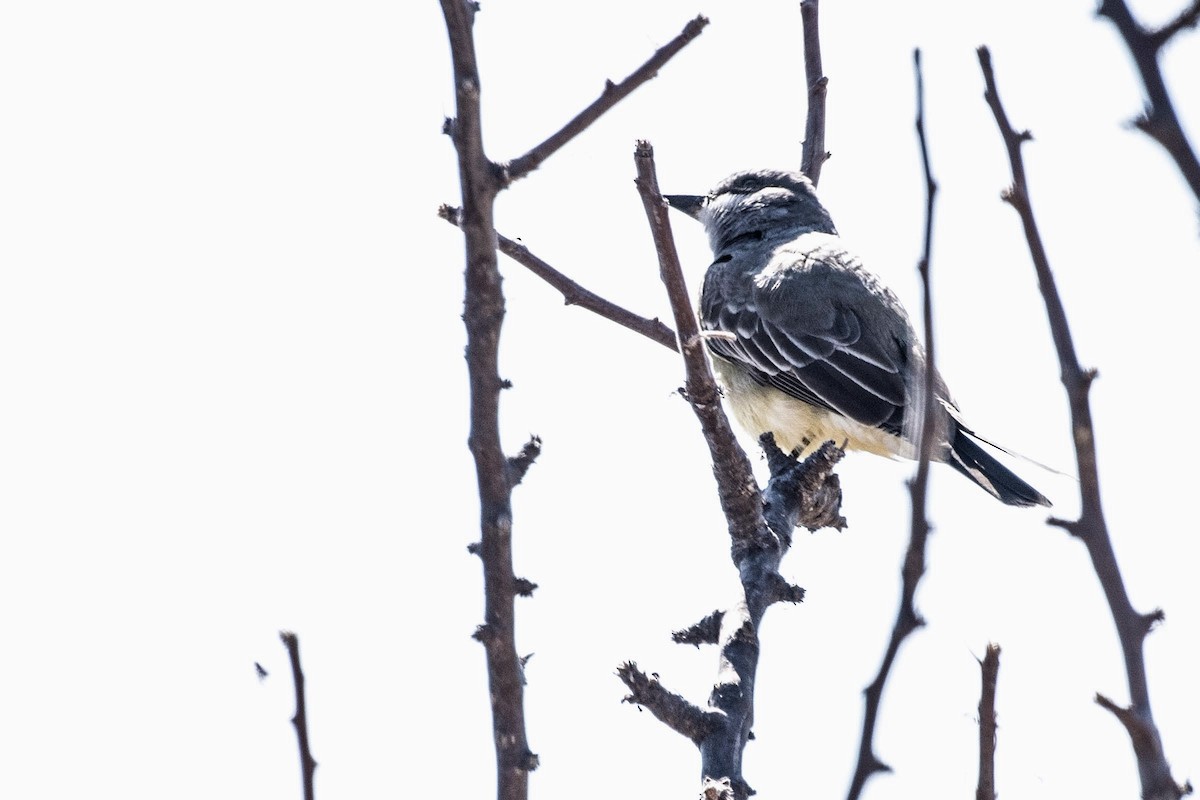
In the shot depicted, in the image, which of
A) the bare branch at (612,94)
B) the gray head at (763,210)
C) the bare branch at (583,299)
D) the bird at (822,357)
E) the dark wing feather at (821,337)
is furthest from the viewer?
the gray head at (763,210)

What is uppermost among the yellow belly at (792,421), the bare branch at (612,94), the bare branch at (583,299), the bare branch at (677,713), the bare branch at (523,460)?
the yellow belly at (792,421)

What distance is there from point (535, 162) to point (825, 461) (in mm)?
3149

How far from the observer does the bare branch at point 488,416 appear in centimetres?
225

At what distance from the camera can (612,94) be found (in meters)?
2.59

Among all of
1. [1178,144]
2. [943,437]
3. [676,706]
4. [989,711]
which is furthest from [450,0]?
[943,437]

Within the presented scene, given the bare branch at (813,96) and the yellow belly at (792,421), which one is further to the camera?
the yellow belly at (792,421)

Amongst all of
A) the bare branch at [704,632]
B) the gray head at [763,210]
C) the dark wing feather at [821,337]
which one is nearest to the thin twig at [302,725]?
the bare branch at [704,632]

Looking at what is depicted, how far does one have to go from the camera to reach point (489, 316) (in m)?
2.34

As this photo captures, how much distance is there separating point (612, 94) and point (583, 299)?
118 inches

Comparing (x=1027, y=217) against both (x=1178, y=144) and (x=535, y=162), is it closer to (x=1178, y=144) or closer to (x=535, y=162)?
(x=1178, y=144)

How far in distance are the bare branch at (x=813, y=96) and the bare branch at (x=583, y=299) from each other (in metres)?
2.08

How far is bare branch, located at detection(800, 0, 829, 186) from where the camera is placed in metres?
6.99

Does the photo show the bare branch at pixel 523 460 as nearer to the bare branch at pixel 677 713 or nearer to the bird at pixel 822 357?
the bare branch at pixel 677 713

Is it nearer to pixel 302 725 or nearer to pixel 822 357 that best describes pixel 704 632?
pixel 302 725
